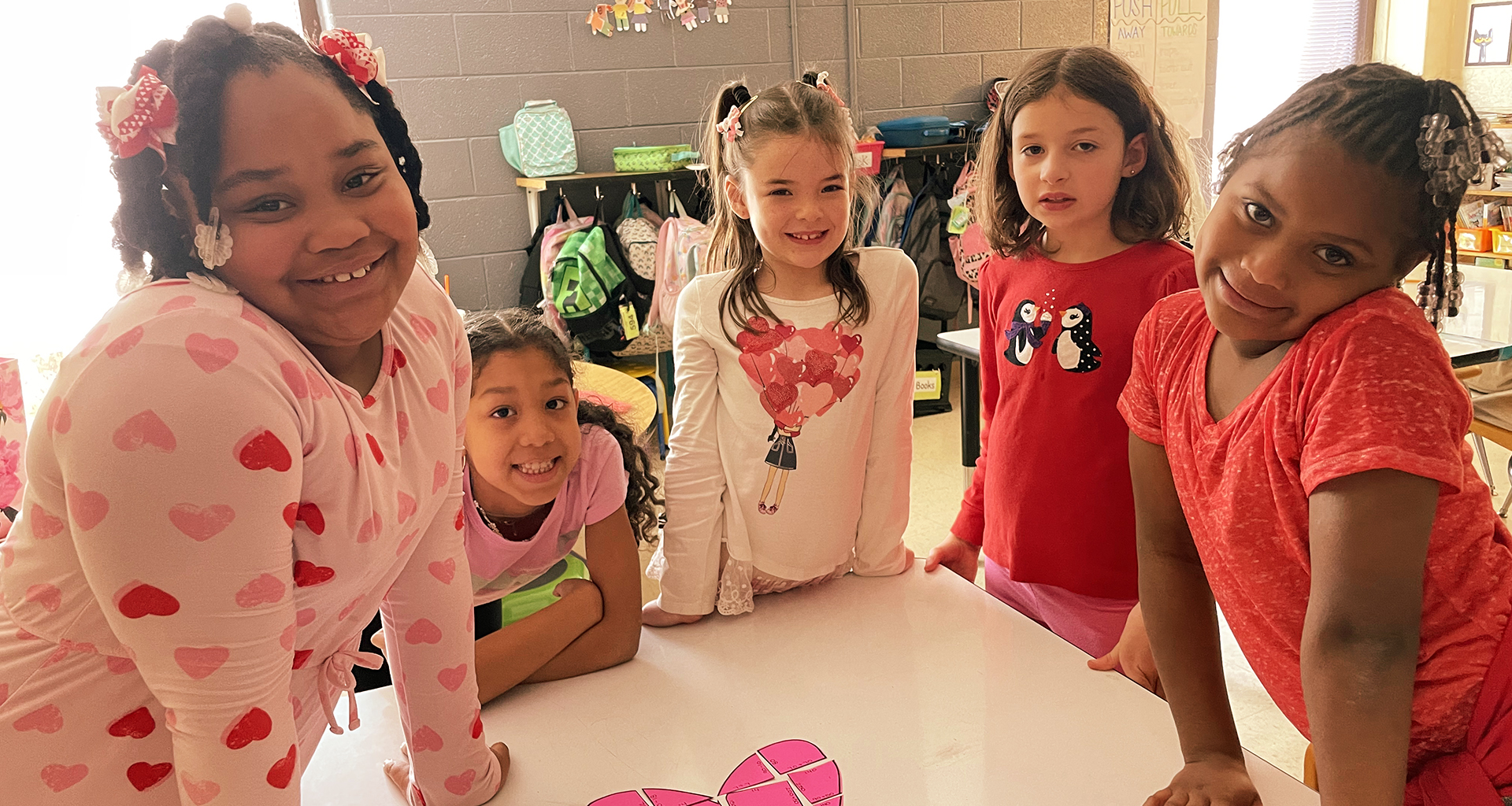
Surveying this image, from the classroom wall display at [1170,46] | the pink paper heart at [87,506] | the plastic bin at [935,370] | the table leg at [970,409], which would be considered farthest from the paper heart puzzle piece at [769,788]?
the classroom wall display at [1170,46]

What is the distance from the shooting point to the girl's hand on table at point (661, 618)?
1.31 meters

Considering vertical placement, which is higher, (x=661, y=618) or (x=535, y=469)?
(x=535, y=469)

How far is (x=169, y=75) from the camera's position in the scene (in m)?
0.64

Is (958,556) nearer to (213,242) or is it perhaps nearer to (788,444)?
(788,444)

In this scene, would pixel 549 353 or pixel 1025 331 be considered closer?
pixel 549 353

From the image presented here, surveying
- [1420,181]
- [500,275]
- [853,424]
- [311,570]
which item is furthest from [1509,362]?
[500,275]

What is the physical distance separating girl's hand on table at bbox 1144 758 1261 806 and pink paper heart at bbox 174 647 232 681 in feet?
2.60

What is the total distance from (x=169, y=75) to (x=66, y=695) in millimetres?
457

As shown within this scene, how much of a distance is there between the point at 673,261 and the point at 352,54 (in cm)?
306

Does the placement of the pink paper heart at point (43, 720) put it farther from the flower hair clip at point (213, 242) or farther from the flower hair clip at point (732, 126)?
the flower hair clip at point (732, 126)

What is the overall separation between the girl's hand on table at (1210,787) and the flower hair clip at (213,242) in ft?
2.96

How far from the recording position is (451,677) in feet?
3.24

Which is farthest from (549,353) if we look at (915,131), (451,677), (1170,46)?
(1170,46)

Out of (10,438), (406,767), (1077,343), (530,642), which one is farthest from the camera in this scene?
(10,438)
